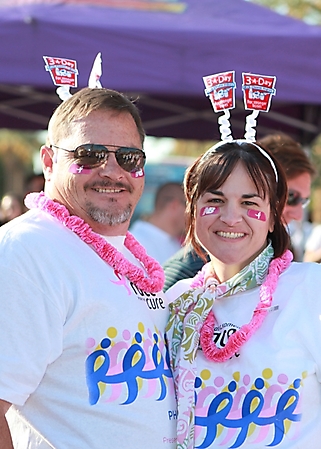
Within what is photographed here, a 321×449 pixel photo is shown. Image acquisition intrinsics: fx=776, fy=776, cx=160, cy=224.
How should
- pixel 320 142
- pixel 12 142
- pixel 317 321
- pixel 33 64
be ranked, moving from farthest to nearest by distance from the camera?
pixel 12 142 → pixel 320 142 → pixel 33 64 → pixel 317 321

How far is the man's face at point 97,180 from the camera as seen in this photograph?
98.1 inches

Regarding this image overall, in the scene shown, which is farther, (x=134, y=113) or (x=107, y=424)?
(x=134, y=113)

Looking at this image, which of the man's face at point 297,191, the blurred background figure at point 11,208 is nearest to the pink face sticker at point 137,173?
the man's face at point 297,191

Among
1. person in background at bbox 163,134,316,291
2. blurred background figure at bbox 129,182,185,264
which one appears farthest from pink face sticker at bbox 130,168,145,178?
blurred background figure at bbox 129,182,185,264

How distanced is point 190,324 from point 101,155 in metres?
0.64

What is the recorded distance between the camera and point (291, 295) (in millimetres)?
2564

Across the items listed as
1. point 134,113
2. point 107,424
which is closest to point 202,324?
point 107,424

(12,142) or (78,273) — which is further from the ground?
(78,273)

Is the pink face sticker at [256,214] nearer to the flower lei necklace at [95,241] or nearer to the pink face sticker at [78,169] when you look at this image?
the flower lei necklace at [95,241]

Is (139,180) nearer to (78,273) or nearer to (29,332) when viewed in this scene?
(78,273)

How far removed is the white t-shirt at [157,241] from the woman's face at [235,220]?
3.22m

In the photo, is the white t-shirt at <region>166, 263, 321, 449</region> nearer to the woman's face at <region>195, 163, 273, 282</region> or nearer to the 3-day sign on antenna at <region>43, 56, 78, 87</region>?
the woman's face at <region>195, 163, 273, 282</region>

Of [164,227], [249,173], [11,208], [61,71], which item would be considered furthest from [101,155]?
[11,208]

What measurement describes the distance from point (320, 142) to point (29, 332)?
12.5 meters
